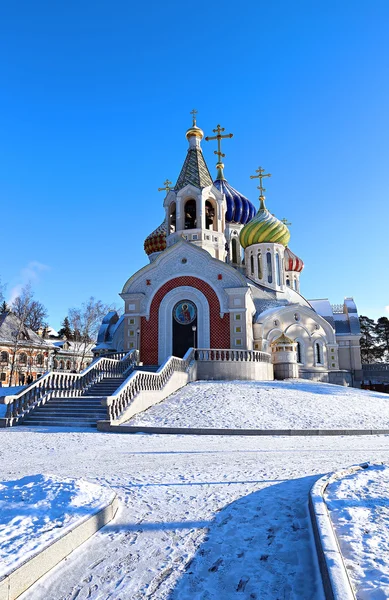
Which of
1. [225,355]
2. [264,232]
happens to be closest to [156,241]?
[264,232]

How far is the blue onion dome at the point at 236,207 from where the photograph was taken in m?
35.7

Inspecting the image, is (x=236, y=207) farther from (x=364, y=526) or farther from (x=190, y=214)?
(x=364, y=526)

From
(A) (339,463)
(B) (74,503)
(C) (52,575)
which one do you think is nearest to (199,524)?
(B) (74,503)

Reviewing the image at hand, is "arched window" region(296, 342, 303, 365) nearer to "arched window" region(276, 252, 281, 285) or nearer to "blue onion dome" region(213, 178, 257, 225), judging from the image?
Result: "arched window" region(276, 252, 281, 285)

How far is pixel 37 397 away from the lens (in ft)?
49.5

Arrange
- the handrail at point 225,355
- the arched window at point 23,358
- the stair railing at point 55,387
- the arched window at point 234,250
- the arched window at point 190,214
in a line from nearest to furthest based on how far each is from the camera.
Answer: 1. the stair railing at point 55,387
2. the handrail at point 225,355
3. the arched window at point 190,214
4. the arched window at point 234,250
5. the arched window at point 23,358

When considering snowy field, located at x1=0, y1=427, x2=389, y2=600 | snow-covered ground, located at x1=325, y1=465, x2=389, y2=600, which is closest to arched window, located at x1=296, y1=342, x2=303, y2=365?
snowy field, located at x1=0, y1=427, x2=389, y2=600

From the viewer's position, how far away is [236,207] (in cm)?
3594

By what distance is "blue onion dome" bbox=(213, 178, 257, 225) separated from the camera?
117 ft

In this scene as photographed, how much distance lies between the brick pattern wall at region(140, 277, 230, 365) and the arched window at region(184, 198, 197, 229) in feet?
17.3

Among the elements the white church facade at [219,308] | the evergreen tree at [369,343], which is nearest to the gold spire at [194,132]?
the white church facade at [219,308]

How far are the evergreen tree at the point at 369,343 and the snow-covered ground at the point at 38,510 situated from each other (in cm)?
5974

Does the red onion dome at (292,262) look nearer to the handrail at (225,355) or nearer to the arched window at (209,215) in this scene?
the arched window at (209,215)

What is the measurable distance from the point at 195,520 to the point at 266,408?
1033 cm
